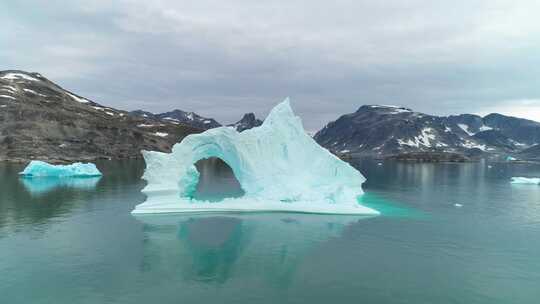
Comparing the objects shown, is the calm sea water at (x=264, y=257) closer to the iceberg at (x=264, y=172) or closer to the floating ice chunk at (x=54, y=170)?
the iceberg at (x=264, y=172)

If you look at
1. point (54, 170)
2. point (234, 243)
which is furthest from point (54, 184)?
point (234, 243)

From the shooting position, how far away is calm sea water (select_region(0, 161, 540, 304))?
1861 centimetres

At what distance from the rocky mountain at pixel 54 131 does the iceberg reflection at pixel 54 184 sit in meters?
39.1

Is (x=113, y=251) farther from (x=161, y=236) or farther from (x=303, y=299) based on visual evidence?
(x=303, y=299)

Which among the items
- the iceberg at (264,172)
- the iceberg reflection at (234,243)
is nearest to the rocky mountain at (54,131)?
the iceberg at (264,172)

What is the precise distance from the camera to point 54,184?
204 feet

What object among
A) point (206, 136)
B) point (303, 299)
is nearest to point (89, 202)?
point (206, 136)

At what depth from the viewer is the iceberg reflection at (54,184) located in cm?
5498

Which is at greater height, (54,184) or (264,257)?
(54,184)

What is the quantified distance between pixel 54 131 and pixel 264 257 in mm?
118774

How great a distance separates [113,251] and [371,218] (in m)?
21.7

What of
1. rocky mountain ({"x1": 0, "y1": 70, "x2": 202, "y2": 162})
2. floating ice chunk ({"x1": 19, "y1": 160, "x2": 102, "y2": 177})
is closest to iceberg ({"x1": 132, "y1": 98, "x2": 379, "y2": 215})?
floating ice chunk ({"x1": 19, "y1": 160, "x2": 102, "y2": 177})

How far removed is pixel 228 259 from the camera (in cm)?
2380

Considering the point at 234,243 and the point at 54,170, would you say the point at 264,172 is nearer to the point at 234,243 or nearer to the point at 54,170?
the point at 234,243
